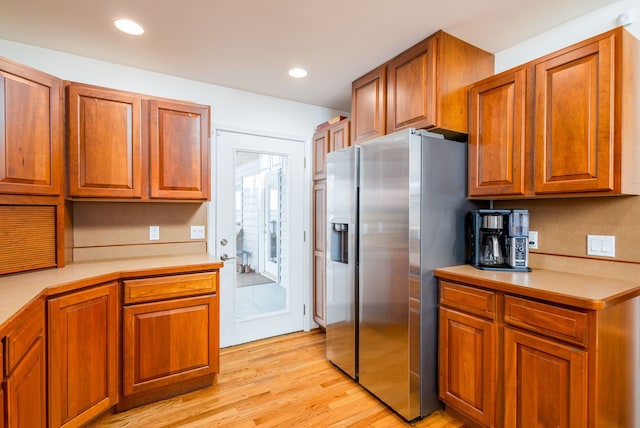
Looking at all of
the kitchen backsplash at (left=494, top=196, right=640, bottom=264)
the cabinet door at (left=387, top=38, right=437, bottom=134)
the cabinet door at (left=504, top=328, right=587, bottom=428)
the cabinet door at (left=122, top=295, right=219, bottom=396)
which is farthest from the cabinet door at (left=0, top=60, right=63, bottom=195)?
the kitchen backsplash at (left=494, top=196, right=640, bottom=264)

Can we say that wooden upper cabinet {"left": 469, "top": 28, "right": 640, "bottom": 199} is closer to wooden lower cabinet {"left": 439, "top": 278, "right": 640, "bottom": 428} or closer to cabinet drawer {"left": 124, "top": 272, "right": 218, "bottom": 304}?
wooden lower cabinet {"left": 439, "top": 278, "right": 640, "bottom": 428}

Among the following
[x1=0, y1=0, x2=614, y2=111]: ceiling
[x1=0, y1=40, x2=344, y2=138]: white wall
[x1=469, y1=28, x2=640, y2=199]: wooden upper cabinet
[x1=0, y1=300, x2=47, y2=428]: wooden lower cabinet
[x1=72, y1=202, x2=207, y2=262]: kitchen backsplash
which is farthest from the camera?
[x1=72, y1=202, x2=207, y2=262]: kitchen backsplash

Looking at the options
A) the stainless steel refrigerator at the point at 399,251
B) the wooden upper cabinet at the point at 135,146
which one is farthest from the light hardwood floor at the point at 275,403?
the wooden upper cabinet at the point at 135,146

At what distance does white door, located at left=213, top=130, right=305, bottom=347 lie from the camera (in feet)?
9.80

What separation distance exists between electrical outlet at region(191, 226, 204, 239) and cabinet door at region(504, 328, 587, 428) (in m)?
2.38

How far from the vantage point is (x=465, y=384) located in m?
1.85

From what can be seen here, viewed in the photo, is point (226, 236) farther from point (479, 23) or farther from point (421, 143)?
point (479, 23)

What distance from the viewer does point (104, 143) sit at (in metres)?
2.19

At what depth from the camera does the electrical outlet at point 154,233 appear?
8.62ft

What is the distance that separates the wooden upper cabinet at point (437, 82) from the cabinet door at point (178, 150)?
4.89 feet

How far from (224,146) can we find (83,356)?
191 centimetres

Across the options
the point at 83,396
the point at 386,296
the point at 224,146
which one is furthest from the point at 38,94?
the point at 386,296

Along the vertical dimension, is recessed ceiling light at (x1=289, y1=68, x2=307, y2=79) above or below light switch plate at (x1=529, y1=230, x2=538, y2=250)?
above

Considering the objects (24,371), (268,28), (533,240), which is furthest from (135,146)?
(533,240)
